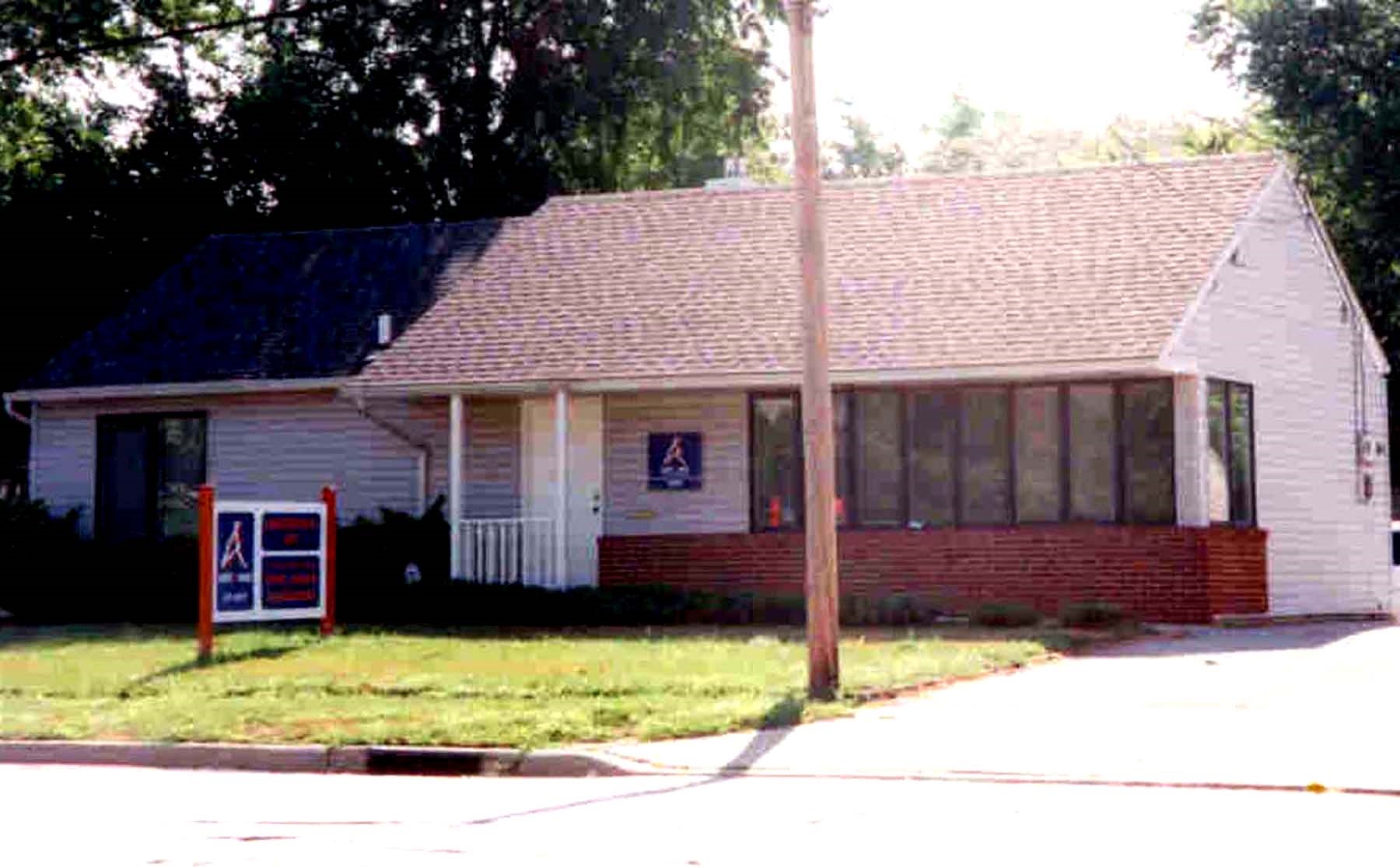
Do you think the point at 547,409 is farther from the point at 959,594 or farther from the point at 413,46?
the point at 413,46

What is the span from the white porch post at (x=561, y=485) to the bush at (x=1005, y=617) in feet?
18.2

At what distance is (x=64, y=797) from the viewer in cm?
1357

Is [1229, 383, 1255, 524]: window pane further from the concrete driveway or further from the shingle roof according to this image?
the concrete driveway

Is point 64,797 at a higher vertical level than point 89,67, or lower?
lower

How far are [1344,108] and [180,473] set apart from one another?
2013 cm

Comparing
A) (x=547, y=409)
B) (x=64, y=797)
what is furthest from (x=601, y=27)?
(x=64, y=797)

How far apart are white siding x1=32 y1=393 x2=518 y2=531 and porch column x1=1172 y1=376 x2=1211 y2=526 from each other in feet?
27.8

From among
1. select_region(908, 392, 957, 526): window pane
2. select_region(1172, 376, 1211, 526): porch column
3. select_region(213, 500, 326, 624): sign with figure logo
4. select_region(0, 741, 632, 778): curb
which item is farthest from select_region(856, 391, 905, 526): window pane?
select_region(0, 741, 632, 778): curb

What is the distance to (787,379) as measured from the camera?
26.5 meters

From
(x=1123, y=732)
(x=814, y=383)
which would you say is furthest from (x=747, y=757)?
(x=814, y=383)

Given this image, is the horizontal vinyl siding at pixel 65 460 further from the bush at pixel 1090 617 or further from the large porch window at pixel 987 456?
the bush at pixel 1090 617

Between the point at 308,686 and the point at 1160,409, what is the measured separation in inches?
449

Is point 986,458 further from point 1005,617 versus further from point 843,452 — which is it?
point 1005,617

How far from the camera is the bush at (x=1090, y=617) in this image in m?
24.0
